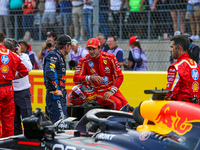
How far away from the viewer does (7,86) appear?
19.4ft

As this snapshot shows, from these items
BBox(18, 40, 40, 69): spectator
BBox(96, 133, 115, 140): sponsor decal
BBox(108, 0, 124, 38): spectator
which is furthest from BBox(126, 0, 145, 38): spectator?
BBox(96, 133, 115, 140): sponsor decal

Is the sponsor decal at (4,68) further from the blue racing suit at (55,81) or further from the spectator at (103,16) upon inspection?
the spectator at (103,16)

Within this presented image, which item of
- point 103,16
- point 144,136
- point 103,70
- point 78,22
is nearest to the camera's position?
point 144,136

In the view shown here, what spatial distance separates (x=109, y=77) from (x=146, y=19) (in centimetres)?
280

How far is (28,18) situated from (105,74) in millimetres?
4269

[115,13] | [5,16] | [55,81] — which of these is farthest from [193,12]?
[5,16]

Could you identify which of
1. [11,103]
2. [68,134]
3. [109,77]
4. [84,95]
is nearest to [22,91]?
[11,103]

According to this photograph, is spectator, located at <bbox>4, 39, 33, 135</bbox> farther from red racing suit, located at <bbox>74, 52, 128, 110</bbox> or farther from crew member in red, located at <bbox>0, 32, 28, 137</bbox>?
red racing suit, located at <bbox>74, 52, 128, 110</bbox>

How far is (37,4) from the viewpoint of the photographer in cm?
1082

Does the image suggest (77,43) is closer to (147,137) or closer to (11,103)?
(11,103)

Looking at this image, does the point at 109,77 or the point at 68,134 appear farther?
the point at 109,77

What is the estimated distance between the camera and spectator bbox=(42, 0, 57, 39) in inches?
411

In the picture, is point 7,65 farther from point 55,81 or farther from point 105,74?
point 105,74

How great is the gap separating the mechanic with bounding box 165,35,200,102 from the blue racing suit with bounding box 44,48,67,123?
1807 millimetres
